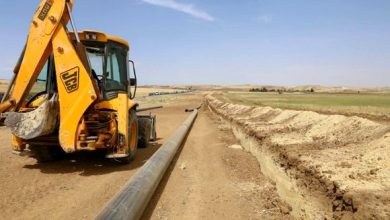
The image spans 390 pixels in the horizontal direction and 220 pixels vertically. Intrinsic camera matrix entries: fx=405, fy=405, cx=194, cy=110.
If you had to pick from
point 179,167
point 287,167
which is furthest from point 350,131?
point 179,167

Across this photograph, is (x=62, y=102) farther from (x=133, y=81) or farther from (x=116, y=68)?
(x=133, y=81)

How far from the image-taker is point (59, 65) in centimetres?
870

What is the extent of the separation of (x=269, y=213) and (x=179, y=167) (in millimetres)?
3626

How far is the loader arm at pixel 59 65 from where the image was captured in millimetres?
8648

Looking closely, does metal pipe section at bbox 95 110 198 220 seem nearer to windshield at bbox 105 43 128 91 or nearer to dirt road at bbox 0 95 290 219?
dirt road at bbox 0 95 290 219

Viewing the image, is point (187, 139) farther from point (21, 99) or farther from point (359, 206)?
point (359, 206)

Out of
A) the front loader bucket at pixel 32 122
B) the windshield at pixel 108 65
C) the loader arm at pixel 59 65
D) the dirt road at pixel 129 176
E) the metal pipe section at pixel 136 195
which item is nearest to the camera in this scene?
the metal pipe section at pixel 136 195

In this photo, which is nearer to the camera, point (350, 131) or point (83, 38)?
point (83, 38)

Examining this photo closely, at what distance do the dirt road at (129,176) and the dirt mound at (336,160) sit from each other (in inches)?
27.5

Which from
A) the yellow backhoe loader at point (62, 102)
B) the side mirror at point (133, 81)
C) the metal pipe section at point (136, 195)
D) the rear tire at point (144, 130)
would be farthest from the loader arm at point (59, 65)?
the rear tire at point (144, 130)

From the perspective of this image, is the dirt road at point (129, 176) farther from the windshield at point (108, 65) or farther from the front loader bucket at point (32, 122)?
the windshield at point (108, 65)

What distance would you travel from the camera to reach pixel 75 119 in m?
8.54

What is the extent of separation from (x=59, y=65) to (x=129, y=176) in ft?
9.24

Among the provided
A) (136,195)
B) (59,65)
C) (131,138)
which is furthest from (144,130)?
(136,195)
